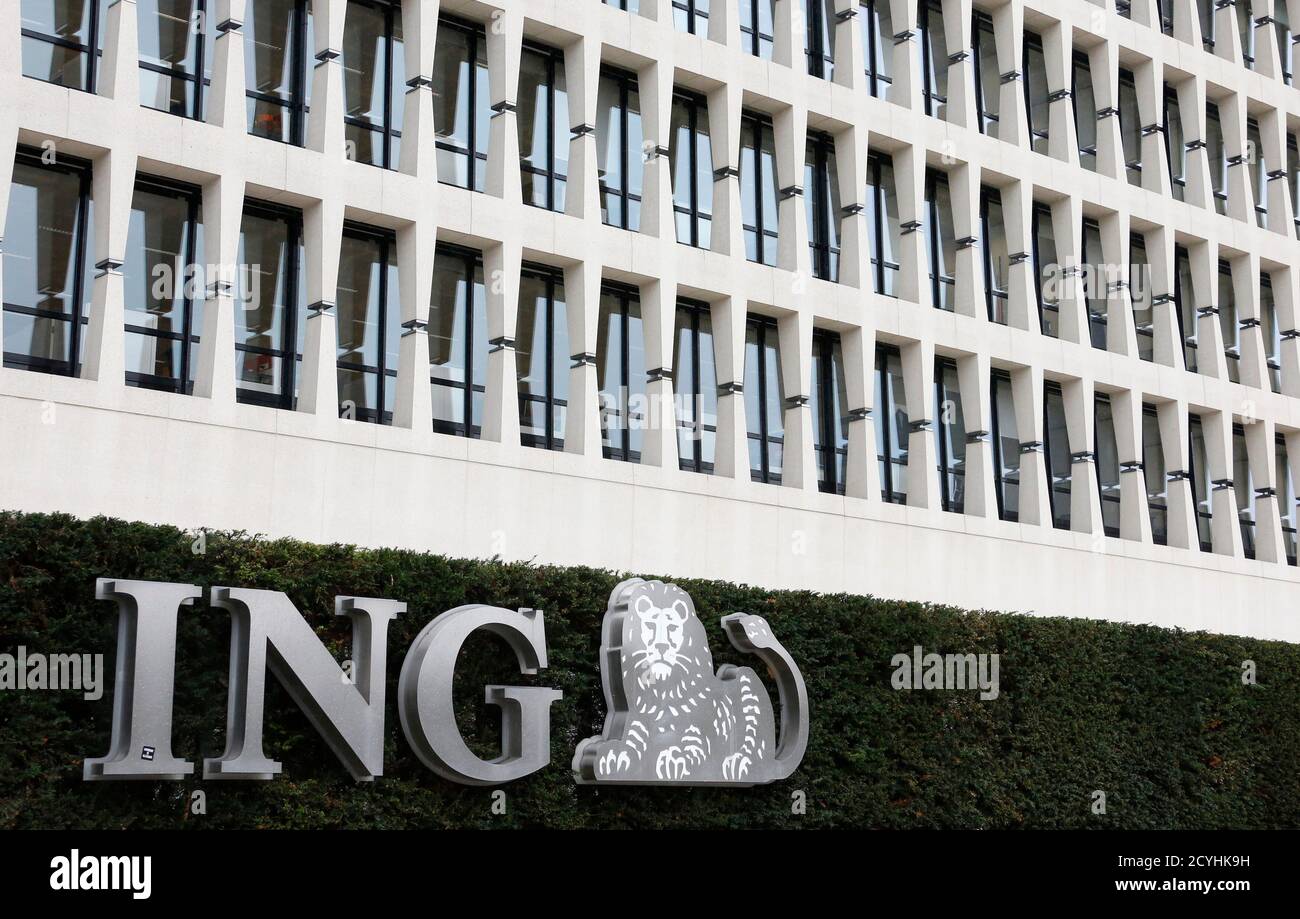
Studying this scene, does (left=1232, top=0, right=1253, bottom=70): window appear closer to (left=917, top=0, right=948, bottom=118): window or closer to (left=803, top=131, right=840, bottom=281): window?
(left=917, top=0, right=948, bottom=118): window

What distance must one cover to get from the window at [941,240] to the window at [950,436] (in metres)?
1.28

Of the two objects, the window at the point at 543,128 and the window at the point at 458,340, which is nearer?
the window at the point at 458,340

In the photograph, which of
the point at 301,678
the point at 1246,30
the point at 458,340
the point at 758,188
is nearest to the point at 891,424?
the point at 758,188

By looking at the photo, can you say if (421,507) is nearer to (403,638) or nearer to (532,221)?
(403,638)

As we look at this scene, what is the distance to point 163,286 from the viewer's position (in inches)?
902

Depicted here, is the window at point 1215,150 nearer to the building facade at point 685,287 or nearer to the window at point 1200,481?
the building facade at point 685,287

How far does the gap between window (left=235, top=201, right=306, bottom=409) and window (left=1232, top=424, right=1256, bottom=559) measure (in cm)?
2103

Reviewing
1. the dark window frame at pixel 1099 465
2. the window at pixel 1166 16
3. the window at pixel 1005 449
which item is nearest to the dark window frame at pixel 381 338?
the window at pixel 1005 449

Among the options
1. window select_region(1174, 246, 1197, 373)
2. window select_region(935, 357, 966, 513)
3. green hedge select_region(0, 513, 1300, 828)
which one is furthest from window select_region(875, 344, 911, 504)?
window select_region(1174, 246, 1197, 373)

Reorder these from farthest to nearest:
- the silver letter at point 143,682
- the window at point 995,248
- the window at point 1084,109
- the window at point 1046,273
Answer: the window at point 1084,109 → the window at point 1046,273 → the window at point 995,248 → the silver letter at point 143,682

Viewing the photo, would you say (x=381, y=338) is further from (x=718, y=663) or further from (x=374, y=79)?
(x=718, y=663)

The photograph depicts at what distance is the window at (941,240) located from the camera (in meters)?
31.5

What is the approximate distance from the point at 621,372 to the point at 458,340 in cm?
300

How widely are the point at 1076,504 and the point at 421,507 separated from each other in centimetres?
1423
